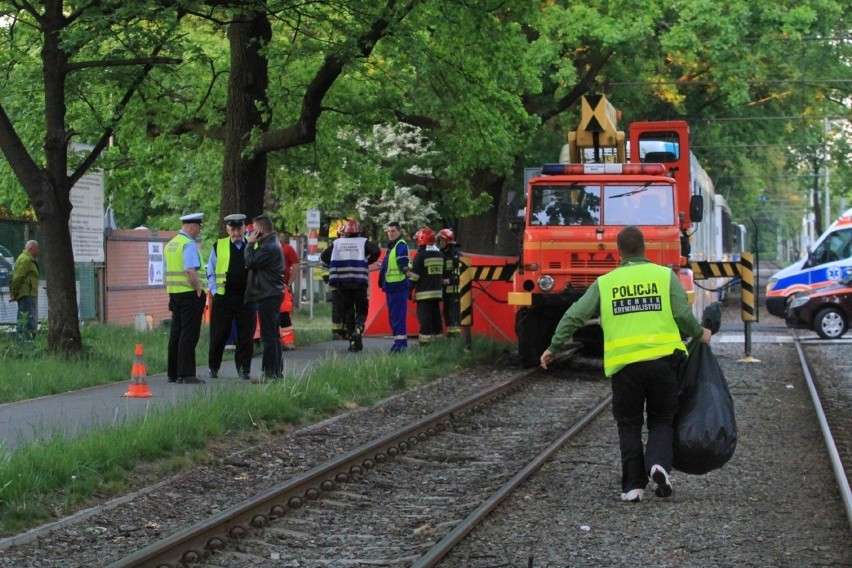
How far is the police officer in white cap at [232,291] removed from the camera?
15.8 meters

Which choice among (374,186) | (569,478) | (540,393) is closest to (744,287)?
(540,393)

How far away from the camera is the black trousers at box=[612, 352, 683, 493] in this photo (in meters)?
9.09

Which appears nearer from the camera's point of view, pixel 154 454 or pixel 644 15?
pixel 154 454

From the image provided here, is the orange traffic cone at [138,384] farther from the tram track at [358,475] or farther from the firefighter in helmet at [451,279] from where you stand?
the firefighter in helmet at [451,279]

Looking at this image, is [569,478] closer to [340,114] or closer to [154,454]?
[154,454]

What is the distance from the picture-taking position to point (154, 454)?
10.5 m

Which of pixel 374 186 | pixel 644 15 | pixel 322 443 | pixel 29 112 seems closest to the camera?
pixel 322 443

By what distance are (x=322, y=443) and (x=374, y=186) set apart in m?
14.5

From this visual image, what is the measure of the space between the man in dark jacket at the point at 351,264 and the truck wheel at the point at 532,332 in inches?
91.7

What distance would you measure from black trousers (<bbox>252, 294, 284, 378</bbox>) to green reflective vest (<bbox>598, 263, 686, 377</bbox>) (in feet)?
23.2

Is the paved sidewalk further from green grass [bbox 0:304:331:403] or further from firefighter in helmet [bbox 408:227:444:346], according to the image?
firefighter in helmet [bbox 408:227:444:346]

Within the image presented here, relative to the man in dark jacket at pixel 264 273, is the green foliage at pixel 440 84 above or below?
above

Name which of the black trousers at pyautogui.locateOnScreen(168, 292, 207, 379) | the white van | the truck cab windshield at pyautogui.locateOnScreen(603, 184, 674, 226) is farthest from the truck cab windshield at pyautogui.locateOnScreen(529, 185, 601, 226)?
the white van

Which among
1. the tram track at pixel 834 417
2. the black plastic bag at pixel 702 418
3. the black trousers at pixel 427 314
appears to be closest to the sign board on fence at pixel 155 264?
the black trousers at pixel 427 314
